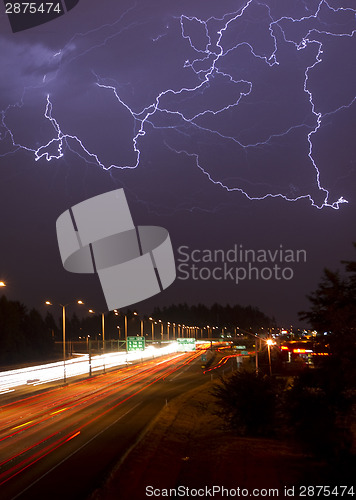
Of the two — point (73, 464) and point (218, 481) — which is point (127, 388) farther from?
→ point (218, 481)

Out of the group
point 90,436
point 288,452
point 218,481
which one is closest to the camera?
point 218,481

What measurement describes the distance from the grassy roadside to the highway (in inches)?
26.8

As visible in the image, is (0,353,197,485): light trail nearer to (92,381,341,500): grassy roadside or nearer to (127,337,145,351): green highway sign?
(92,381,341,500): grassy roadside

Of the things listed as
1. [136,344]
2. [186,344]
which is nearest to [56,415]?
[136,344]

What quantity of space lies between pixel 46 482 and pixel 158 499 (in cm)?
379

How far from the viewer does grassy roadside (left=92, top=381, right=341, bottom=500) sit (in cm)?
1468

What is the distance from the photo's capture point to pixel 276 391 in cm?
2642

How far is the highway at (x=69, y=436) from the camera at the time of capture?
605 inches

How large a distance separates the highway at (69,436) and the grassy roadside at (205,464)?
2.23 feet

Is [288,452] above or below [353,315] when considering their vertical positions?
below

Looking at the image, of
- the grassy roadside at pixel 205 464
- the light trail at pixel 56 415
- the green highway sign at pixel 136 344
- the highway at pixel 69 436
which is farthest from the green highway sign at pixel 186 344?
the grassy roadside at pixel 205 464

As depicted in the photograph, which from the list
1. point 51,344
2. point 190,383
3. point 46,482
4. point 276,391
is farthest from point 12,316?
point 46,482

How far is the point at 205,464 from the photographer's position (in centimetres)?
1766

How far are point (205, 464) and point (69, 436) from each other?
782 centimetres
